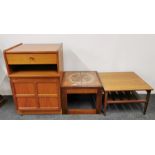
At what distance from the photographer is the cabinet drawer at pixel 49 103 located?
2.05 meters

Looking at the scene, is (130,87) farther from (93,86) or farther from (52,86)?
(52,86)

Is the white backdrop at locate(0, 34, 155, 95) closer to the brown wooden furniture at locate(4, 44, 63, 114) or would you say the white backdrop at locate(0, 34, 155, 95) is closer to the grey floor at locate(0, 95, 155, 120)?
the brown wooden furniture at locate(4, 44, 63, 114)

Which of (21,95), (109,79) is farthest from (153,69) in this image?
(21,95)

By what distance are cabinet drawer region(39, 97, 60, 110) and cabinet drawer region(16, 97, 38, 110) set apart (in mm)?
94

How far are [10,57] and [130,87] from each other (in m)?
1.59

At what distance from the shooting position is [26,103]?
82.0 inches

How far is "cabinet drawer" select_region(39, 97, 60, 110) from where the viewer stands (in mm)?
2049

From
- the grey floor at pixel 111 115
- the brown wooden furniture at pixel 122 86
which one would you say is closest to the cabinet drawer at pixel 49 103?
the grey floor at pixel 111 115

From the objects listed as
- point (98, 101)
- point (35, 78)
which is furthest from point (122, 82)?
point (35, 78)

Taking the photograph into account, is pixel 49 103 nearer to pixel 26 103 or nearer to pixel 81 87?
pixel 26 103

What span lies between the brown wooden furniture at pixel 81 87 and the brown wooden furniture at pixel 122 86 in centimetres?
10

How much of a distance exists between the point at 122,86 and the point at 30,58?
126 centimetres

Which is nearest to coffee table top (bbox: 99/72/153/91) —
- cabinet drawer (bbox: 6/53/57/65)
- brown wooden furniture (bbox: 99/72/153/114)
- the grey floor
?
brown wooden furniture (bbox: 99/72/153/114)
